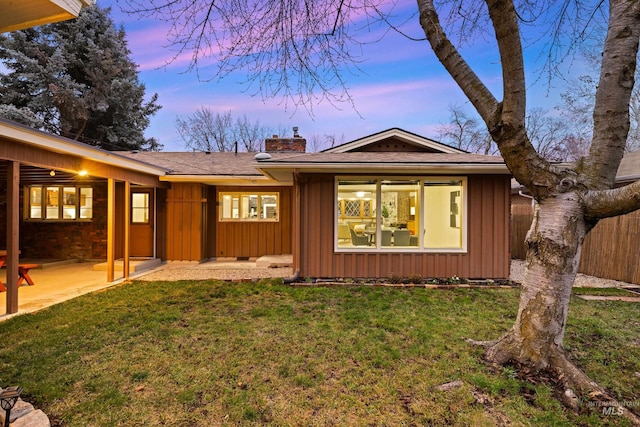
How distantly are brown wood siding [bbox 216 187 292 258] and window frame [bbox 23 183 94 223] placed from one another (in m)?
3.83

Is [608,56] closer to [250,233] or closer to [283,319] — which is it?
[283,319]

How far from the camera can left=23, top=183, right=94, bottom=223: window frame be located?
9.09 meters

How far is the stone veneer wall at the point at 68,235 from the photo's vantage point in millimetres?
9070

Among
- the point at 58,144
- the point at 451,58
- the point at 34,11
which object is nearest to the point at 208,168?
the point at 58,144

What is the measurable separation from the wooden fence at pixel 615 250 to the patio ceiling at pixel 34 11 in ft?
32.0

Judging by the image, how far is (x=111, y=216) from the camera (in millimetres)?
6336

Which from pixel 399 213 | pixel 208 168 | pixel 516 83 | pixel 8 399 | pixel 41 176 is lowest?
pixel 8 399

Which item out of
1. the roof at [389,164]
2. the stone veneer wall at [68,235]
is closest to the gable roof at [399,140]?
the roof at [389,164]

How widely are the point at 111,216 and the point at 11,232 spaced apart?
1927 millimetres

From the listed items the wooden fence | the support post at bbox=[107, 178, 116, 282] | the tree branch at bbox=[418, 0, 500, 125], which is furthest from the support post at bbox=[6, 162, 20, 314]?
the wooden fence

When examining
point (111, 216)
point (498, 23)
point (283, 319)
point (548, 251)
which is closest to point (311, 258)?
point (283, 319)

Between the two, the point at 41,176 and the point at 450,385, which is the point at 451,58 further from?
the point at 41,176

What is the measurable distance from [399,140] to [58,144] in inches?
266

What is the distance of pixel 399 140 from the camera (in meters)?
7.81
